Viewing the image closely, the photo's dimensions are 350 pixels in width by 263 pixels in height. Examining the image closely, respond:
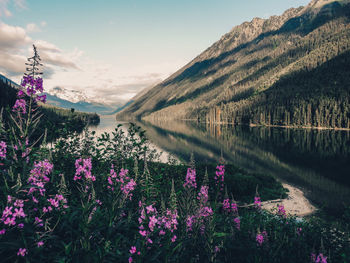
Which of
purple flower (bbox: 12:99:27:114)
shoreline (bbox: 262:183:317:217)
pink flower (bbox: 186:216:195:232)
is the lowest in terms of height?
shoreline (bbox: 262:183:317:217)

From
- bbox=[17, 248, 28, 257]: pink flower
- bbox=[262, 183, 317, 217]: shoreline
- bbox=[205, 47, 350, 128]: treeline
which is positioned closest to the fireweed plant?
bbox=[17, 248, 28, 257]: pink flower

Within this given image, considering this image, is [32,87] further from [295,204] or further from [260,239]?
[295,204]

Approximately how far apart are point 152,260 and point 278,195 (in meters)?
22.7

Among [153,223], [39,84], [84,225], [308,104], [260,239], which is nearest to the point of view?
[84,225]

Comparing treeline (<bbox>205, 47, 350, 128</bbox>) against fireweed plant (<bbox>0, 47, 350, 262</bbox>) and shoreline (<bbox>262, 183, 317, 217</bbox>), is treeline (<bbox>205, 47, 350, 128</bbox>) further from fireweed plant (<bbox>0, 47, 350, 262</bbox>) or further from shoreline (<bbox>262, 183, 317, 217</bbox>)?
fireweed plant (<bbox>0, 47, 350, 262</bbox>)

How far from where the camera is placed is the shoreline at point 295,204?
18.7 metres

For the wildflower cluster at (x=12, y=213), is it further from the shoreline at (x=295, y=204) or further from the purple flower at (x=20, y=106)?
the shoreline at (x=295, y=204)

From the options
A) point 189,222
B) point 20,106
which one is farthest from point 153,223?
point 20,106

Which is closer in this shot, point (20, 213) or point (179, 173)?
point (20, 213)

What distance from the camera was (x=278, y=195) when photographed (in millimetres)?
23094

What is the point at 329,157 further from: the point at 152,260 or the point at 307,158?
the point at 152,260

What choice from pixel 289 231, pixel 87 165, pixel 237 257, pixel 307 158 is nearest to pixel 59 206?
pixel 87 165

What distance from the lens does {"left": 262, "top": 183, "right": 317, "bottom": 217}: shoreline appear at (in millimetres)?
18656

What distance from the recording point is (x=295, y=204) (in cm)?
2100
